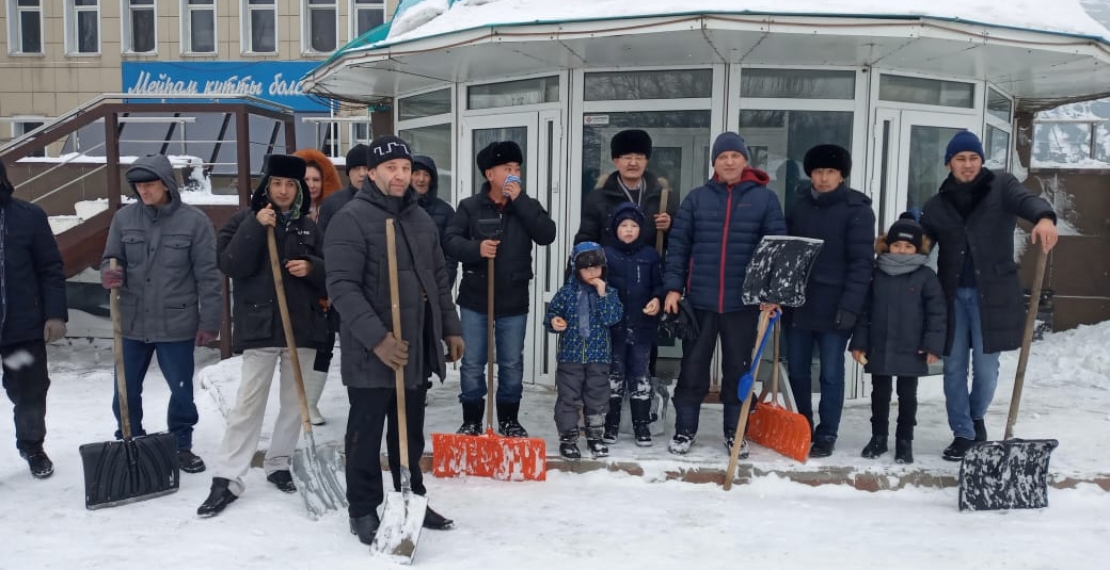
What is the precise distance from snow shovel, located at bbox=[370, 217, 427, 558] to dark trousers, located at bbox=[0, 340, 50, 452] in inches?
97.4

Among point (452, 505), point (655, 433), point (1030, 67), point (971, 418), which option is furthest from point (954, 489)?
point (1030, 67)

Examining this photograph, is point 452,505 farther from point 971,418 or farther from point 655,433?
point 971,418

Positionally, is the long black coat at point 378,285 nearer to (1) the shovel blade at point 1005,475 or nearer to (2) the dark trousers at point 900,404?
(2) the dark trousers at point 900,404

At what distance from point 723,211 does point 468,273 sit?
1570mm

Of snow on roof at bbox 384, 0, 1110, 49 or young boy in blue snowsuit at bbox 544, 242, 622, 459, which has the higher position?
snow on roof at bbox 384, 0, 1110, 49

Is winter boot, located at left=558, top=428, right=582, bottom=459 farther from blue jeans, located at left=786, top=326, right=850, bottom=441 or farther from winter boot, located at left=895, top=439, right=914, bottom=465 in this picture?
winter boot, located at left=895, top=439, right=914, bottom=465

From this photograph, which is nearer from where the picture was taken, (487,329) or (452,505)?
(452,505)

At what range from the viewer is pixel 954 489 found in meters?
4.57

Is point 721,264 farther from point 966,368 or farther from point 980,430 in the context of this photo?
point 980,430

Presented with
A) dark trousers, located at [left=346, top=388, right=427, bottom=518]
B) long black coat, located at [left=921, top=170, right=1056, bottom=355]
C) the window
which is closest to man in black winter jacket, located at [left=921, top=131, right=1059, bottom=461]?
long black coat, located at [left=921, top=170, right=1056, bottom=355]

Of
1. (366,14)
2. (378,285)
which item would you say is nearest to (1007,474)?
(378,285)

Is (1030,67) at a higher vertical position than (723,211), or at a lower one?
higher

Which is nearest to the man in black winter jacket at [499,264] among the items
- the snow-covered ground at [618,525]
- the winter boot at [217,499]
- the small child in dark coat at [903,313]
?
the snow-covered ground at [618,525]

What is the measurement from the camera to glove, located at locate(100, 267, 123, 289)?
14.8 feet
